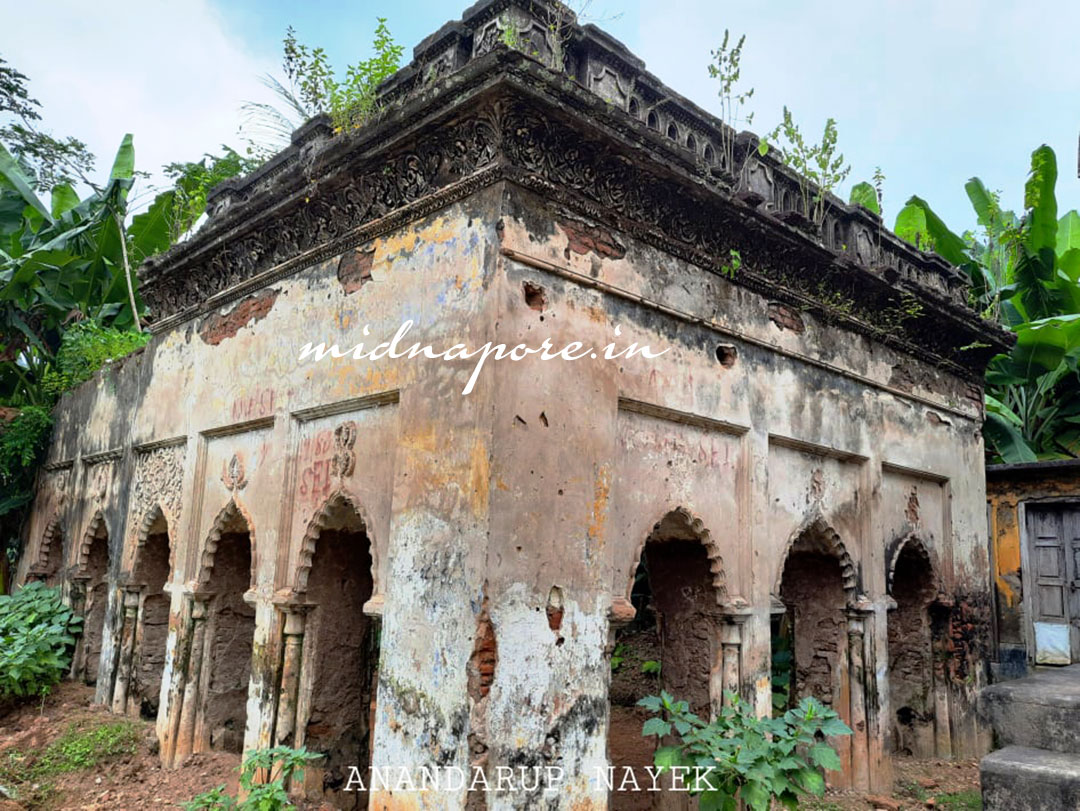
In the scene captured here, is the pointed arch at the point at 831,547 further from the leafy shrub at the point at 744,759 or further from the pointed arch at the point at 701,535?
the leafy shrub at the point at 744,759

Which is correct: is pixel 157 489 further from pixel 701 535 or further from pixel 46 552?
pixel 701 535

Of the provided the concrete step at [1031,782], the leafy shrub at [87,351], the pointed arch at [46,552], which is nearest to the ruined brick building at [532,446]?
the concrete step at [1031,782]

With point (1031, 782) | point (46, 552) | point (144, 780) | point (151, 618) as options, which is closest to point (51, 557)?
point (46, 552)

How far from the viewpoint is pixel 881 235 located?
6836 millimetres

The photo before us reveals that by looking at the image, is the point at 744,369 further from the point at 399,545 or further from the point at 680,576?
the point at 399,545

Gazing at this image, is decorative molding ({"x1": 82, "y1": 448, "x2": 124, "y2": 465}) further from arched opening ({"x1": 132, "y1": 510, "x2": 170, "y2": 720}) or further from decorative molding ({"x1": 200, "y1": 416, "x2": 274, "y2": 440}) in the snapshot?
decorative molding ({"x1": 200, "y1": 416, "x2": 274, "y2": 440})

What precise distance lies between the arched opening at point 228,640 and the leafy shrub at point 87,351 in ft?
13.3

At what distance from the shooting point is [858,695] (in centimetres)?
599

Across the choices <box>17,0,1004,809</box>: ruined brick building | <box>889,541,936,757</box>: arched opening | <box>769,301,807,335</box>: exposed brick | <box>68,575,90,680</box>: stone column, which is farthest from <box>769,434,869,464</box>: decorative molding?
<box>68,575,90,680</box>: stone column

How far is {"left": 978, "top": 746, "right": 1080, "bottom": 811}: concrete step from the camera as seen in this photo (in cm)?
395

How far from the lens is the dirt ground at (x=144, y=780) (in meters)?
5.34

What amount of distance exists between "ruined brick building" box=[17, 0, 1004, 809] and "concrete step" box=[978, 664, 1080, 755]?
4.36 feet

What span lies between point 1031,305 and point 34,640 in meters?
11.8

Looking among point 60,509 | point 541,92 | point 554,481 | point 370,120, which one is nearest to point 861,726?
point 554,481
